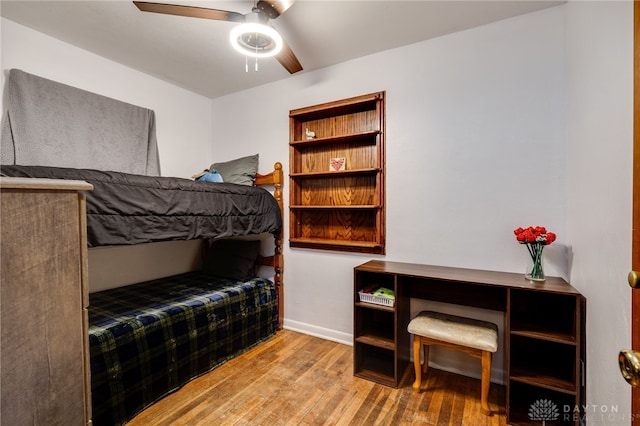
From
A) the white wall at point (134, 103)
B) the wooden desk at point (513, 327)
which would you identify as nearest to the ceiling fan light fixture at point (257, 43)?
the white wall at point (134, 103)

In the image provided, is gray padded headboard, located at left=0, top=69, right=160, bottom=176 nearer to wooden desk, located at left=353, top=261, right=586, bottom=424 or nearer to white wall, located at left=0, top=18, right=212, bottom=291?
white wall, located at left=0, top=18, right=212, bottom=291

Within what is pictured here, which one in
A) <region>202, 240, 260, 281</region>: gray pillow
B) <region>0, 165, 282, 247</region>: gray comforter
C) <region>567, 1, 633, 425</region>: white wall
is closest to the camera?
<region>567, 1, 633, 425</region>: white wall

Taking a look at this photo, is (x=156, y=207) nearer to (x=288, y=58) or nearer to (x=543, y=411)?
(x=288, y=58)

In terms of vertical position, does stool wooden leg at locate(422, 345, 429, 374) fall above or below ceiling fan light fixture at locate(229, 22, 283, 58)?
below

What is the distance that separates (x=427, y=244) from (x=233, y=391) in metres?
1.73

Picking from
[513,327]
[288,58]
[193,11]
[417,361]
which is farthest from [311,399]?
[193,11]

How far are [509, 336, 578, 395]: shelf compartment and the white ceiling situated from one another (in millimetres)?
2151

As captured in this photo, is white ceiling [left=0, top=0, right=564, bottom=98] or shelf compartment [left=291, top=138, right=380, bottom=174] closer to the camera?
white ceiling [left=0, top=0, right=564, bottom=98]

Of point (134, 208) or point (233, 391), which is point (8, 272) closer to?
point (134, 208)

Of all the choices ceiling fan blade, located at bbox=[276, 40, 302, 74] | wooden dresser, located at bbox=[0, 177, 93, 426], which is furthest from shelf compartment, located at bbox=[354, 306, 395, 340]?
ceiling fan blade, located at bbox=[276, 40, 302, 74]

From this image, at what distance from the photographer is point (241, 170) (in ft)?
9.57

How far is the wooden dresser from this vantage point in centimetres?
71

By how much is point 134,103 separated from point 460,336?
332cm

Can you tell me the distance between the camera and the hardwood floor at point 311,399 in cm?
162
